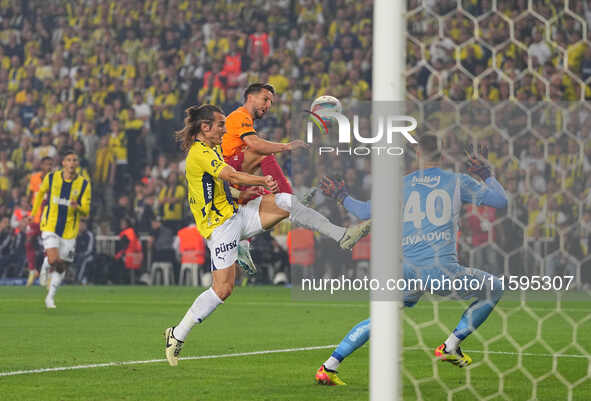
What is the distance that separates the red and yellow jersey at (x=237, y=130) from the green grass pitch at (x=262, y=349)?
158cm

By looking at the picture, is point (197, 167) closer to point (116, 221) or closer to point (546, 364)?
point (546, 364)

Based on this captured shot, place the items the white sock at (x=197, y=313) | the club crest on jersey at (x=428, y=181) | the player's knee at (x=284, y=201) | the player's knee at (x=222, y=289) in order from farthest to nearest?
1. the player's knee at (x=284, y=201)
2. the player's knee at (x=222, y=289)
3. the white sock at (x=197, y=313)
4. the club crest on jersey at (x=428, y=181)

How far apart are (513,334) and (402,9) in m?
6.22

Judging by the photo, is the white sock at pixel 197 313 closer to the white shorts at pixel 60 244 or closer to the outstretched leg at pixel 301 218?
the outstretched leg at pixel 301 218

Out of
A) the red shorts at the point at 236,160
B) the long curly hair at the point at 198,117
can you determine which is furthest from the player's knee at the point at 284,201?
the long curly hair at the point at 198,117

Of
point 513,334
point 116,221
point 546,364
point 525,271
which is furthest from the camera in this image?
point 116,221

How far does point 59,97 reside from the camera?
836 inches

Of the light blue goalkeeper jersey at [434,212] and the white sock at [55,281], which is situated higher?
the light blue goalkeeper jersey at [434,212]

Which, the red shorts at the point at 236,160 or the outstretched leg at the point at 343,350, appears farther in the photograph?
the red shorts at the point at 236,160

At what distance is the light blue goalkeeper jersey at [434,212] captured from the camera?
5875 millimetres

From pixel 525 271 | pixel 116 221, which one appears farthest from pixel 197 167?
pixel 116 221

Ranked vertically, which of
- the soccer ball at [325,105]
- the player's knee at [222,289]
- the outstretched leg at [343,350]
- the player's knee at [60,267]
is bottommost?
the outstretched leg at [343,350]

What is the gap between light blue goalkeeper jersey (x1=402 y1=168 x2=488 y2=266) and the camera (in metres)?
5.88

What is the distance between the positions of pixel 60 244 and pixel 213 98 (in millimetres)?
7165
